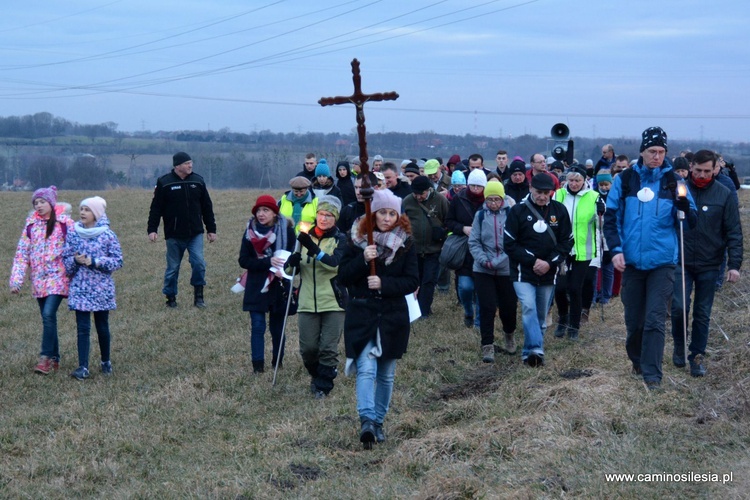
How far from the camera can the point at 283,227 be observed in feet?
33.6

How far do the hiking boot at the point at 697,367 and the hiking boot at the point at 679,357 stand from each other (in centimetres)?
16

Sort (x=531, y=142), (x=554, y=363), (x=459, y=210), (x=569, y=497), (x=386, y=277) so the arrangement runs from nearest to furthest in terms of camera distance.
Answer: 1. (x=569, y=497)
2. (x=386, y=277)
3. (x=554, y=363)
4. (x=459, y=210)
5. (x=531, y=142)

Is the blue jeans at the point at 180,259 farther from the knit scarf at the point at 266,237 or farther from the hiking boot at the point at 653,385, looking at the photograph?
the hiking boot at the point at 653,385

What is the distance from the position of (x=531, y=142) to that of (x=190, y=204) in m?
31.7

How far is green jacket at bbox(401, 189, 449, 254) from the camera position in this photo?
43.3 ft

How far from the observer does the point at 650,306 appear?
8.61 m

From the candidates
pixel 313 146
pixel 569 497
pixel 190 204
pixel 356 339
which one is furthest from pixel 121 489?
pixel 313 146

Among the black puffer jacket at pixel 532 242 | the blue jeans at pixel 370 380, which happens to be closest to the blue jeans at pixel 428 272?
the black puffer jacket at pixel 532 242

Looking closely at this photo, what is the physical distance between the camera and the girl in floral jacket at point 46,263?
10.9m

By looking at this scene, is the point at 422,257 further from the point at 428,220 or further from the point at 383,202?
the point at 383,202

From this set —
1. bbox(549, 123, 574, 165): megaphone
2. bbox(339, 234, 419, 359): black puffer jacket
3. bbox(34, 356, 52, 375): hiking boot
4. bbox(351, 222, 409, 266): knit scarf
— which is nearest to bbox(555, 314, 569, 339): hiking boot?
bbox(339, 234, 419, 359): black puffer jacket

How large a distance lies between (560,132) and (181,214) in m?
8.54

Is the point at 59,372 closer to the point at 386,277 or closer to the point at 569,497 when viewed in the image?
the point at 386,277

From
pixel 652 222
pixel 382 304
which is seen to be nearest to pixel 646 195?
pixel 652 222
